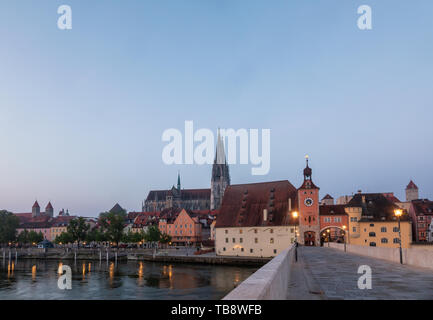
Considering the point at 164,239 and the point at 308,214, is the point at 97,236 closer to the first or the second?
the point at 164,239

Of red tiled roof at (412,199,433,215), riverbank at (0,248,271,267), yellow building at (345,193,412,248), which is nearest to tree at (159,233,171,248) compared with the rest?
riverbank at (0,248,271,267)

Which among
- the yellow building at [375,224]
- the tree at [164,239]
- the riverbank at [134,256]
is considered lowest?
the riverbank at [134,256]

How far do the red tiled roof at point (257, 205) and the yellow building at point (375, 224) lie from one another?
14863mm

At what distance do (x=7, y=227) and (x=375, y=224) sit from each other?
5186 inches

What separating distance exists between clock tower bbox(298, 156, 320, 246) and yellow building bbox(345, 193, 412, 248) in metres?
9.99

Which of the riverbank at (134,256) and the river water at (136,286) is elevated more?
the river water at (136,286)

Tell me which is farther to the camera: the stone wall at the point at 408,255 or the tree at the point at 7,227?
the tree at the point at 7,227

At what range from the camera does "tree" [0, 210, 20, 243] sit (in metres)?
137

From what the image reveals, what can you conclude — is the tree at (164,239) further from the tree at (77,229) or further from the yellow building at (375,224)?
the yellow building at (375,224)

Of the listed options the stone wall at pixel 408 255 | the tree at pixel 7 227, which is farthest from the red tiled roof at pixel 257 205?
the tree at pixel 7 227

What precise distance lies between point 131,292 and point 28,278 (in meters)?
28.1

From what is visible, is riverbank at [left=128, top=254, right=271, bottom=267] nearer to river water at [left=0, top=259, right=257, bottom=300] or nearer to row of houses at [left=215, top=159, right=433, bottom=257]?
row of houses at [left=215, top=159, right=433, bottom=257]

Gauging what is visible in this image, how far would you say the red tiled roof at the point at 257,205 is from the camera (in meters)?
81.7

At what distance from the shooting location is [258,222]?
8219cm
